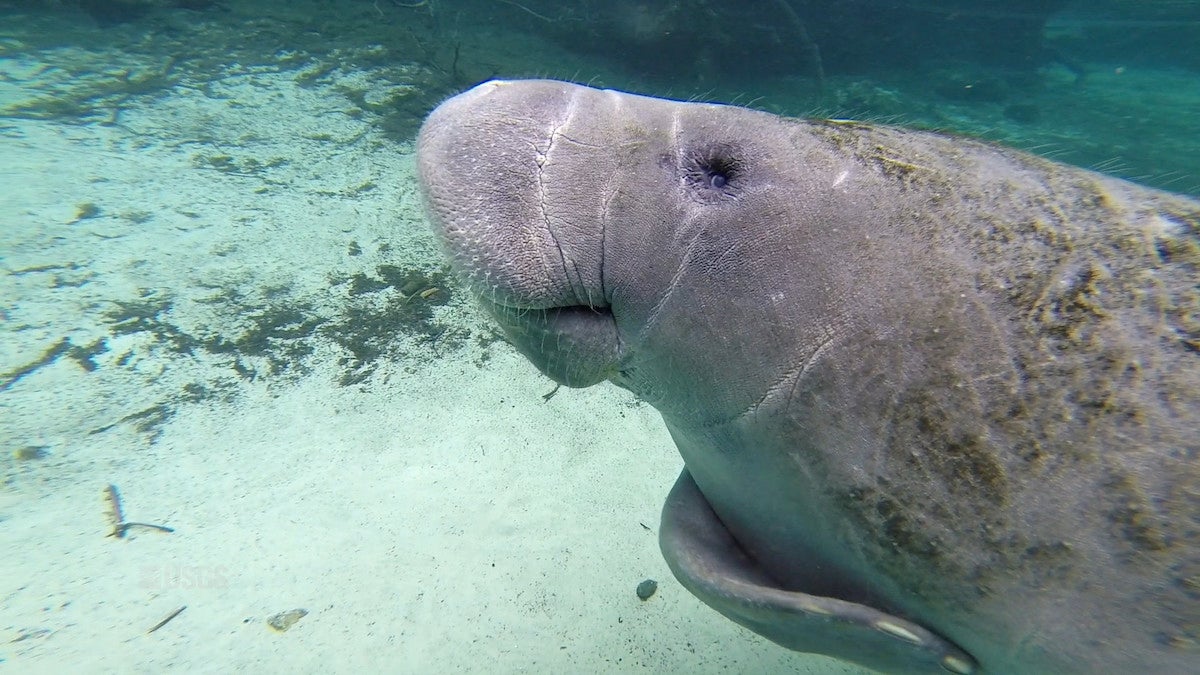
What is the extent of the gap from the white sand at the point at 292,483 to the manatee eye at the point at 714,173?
237 centimetres

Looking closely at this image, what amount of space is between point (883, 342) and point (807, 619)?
2.58 ft

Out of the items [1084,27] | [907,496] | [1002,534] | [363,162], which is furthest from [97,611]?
[1084,27]

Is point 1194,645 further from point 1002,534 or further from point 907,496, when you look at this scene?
point 907,496

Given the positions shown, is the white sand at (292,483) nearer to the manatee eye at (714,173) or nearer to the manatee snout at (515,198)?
the manatee snout at (515,198)

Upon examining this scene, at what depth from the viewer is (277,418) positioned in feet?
13.4

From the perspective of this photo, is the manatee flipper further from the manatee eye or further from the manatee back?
the manatee eye

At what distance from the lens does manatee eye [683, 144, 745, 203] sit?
172 cm

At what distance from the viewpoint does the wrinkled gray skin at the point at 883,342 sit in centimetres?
135

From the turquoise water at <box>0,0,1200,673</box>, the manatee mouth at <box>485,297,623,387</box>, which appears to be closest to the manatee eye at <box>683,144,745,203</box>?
the manatee mouth at <box>485,297,623,387</box>

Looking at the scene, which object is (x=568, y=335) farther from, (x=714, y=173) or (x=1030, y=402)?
(x=1030, y=402)

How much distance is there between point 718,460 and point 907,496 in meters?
0.63

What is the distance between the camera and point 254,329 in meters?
4.76

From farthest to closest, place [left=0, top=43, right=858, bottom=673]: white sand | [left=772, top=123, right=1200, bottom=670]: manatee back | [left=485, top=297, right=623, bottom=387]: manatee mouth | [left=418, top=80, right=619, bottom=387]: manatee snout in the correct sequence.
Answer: [left=0, top=43, right=858, bottom=673]: white sand, [left=485, top=297, right=623, bottom=387]: manatee mouth, [left=418, top=80, right=619, bottom=387]: manatee snout, [left=772, top=123, right=1200, bottom=670]: manatee back

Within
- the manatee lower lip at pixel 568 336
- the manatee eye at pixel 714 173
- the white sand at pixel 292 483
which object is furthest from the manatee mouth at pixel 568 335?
the white sand at pixel 292 483
